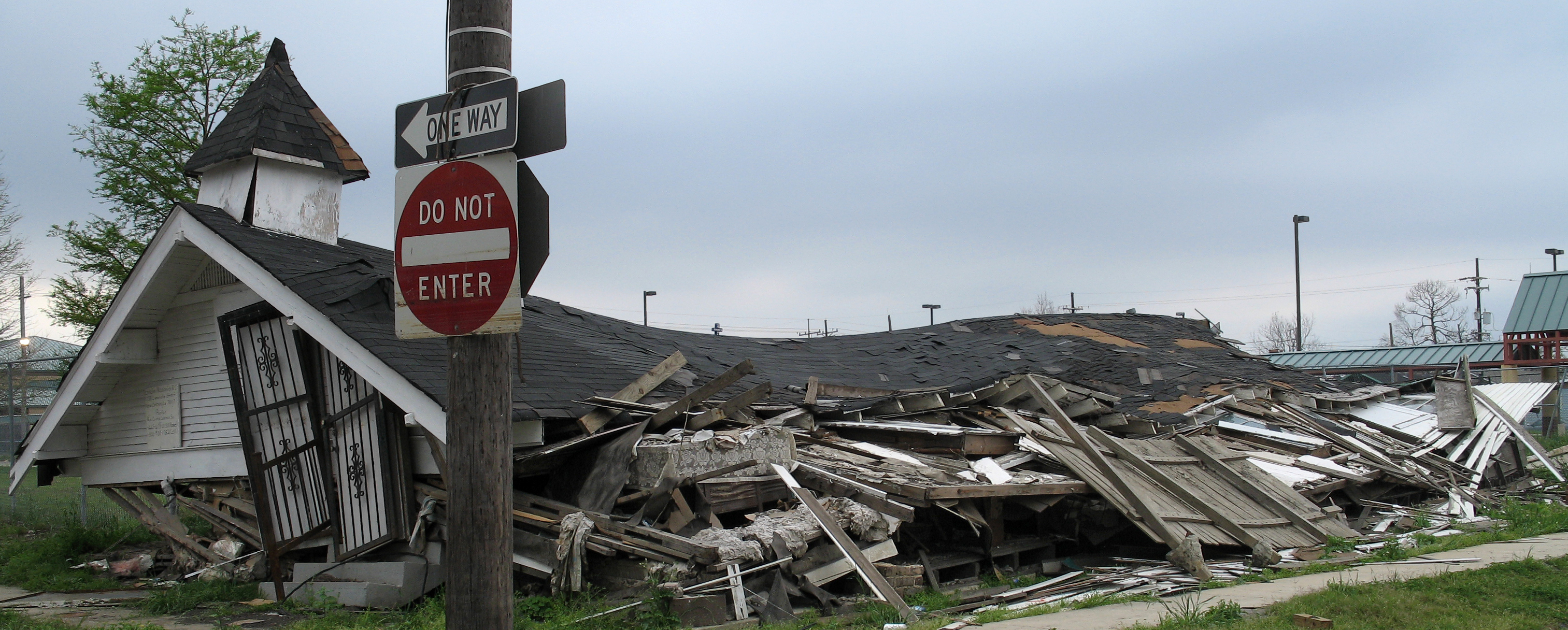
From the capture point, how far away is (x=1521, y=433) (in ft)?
56.0

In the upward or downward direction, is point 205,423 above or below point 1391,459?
above

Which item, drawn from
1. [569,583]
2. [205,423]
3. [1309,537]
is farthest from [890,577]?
[205,423]

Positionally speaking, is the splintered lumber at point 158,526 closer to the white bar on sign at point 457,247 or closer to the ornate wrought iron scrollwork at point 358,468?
the ornate wrought iron scrollwork at point 358,468

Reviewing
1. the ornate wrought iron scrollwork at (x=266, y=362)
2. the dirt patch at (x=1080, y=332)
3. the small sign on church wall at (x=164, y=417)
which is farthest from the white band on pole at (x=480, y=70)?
the dirt patch at (x=1080, y=332)

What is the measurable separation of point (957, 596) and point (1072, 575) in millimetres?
1556

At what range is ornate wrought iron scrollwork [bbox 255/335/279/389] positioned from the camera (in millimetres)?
10781

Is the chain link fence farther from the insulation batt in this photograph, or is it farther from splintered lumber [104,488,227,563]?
the insulation batt

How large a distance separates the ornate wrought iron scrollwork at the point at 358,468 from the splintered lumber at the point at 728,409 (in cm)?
328

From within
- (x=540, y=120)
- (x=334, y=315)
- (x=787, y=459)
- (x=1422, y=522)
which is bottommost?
(x=1422, y=522)

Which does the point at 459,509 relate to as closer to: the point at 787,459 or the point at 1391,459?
the point at 787,459

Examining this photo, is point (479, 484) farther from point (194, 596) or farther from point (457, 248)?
point (194, 596)

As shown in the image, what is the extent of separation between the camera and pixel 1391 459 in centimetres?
1491

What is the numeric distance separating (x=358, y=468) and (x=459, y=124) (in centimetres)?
711

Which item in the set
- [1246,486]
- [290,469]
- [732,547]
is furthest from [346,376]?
[1246,486]
